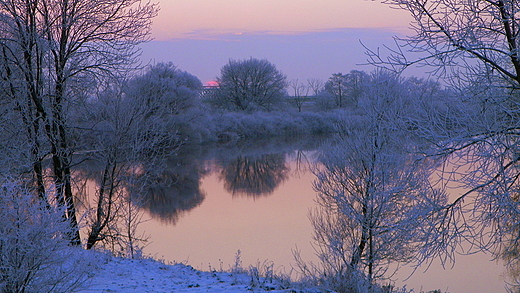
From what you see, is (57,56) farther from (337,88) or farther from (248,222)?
(337,88)

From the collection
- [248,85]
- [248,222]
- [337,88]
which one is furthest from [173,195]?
[337,88]

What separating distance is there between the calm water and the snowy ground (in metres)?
2.60

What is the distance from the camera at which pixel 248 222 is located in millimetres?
18797

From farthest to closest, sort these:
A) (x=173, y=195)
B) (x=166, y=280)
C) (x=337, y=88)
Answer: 1. (x=337, y=88)
2. (x=173, y=195)
3. (x=166, y=280)

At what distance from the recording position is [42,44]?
938 cm

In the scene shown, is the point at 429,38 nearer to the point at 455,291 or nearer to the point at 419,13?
the point at 419,13

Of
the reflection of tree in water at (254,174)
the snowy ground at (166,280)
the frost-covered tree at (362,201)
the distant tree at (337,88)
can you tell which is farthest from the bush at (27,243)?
the distant tree at (337,88)

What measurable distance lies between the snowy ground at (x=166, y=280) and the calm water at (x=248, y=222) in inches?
102

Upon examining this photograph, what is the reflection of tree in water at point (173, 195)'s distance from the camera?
65.5 feet

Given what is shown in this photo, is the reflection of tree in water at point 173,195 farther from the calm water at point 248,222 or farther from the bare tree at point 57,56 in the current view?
the bare tree at point 57,56

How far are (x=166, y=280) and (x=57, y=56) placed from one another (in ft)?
18.2

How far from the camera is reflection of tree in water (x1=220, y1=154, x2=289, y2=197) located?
24.4 metres

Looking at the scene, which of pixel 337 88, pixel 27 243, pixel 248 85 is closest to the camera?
pixel 27 243

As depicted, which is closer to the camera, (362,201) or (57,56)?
(57,56)
